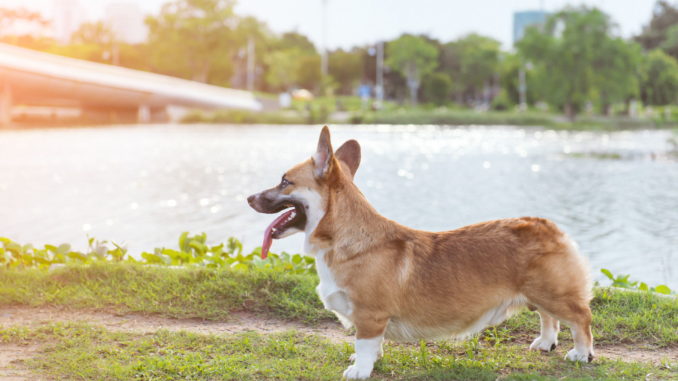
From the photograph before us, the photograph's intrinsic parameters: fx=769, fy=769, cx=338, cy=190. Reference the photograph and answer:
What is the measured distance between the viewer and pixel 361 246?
4.62 meters

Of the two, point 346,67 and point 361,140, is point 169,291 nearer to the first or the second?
point 361,140

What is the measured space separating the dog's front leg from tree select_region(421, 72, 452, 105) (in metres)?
81.9

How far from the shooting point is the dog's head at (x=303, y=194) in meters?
4.48

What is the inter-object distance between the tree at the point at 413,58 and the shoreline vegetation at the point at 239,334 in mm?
75121

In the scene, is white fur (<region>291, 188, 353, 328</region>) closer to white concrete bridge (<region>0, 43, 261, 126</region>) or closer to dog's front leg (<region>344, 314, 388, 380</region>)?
dog's front leg (<region>344, 314, 388, 380</region>)

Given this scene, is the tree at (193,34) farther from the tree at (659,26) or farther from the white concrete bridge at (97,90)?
the tree at (659,26)

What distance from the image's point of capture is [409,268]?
4715 mm

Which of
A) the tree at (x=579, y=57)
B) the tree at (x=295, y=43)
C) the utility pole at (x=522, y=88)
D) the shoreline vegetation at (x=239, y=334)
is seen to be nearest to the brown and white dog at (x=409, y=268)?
the shoreline vegetation at (x=239, y=334)

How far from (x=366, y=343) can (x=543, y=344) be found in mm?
1357

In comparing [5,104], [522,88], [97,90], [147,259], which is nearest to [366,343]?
[147,259]

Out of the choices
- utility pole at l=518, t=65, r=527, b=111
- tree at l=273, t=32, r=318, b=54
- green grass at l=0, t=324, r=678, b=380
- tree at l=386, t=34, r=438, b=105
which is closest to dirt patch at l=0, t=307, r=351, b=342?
green grass at l=0, t=324, r=678, b=380

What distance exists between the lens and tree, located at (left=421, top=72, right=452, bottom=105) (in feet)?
279

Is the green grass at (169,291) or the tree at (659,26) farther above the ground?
the tree at (659,26)

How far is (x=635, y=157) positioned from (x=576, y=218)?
1372 centimetres
